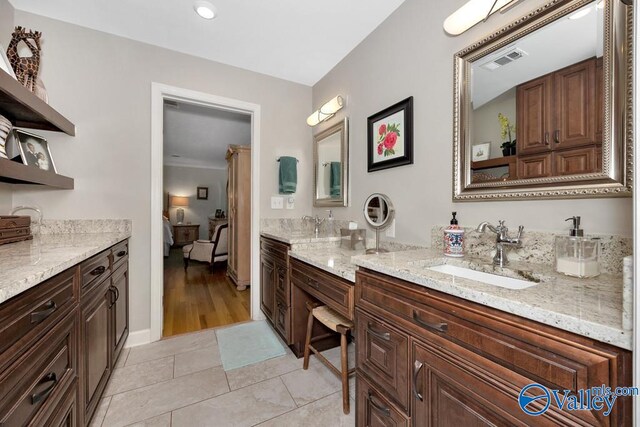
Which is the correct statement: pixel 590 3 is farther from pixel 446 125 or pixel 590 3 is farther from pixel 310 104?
pixel 310 104

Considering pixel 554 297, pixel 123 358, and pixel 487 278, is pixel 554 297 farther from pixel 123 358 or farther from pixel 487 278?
pixel 123 358

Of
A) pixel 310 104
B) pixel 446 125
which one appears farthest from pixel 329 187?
pixel 446 125

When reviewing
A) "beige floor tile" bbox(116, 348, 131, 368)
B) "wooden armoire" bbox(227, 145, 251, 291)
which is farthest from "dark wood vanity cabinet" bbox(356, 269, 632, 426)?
"wooden armoire" bbox(227, 145, 251, 291)

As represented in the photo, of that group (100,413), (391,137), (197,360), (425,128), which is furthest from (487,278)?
(100,413)

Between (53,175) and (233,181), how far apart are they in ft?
7.44

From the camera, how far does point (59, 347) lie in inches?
36.5

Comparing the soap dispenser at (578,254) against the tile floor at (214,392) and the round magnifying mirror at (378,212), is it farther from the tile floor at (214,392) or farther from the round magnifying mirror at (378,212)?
the tile floor at (214,392)

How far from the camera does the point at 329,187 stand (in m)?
2.47

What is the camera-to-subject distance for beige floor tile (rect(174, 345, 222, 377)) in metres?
1.74

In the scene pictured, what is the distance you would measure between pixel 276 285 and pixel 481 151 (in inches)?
67.1

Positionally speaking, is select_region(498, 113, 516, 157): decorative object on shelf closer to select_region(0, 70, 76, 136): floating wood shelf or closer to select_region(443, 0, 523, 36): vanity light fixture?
select_region(443, 0, 523, 36): vanity light fixture

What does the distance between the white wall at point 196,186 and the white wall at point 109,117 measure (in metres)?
5.38

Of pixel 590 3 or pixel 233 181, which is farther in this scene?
pixel 233 181

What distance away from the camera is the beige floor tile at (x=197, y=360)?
1.74m
